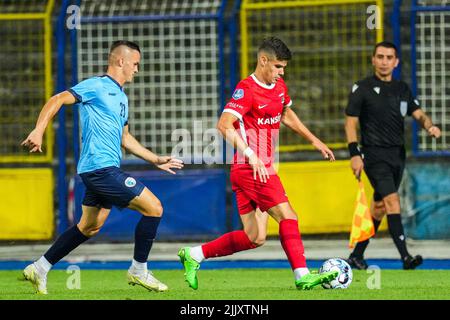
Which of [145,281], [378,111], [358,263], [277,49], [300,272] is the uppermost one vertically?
[277,49]

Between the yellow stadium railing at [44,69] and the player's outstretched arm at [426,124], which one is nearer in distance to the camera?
the player's outstretched arm at [426,124]

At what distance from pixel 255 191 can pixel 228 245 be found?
0.61 m

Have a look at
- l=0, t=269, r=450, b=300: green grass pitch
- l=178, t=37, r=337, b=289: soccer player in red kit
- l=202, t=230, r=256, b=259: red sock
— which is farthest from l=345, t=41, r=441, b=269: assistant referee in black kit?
l=202, t=230, r=256, b=259: red sock

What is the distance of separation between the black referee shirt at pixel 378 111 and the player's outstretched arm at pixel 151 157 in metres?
2.96

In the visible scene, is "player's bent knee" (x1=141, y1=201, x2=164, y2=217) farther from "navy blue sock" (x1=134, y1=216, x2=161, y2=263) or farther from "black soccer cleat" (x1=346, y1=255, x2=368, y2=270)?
"black soccer cleat" (x1=346, y1=255, x2=368, y2=270)

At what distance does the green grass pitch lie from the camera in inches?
420

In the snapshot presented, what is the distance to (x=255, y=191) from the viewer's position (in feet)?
36.0

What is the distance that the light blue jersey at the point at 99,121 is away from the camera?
Answer: 10.9 m

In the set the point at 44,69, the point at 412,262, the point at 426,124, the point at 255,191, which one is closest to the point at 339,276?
the point at 255,191

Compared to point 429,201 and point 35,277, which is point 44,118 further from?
point 429,201

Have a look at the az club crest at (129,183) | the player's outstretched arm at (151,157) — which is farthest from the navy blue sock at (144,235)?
the player's outstretched arm at (151,157)

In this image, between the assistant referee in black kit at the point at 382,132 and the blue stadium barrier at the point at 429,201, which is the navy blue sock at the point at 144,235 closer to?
the assistant referee in black kit at the point at 382,132

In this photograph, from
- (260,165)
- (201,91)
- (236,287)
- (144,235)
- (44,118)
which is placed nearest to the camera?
(44,118)
